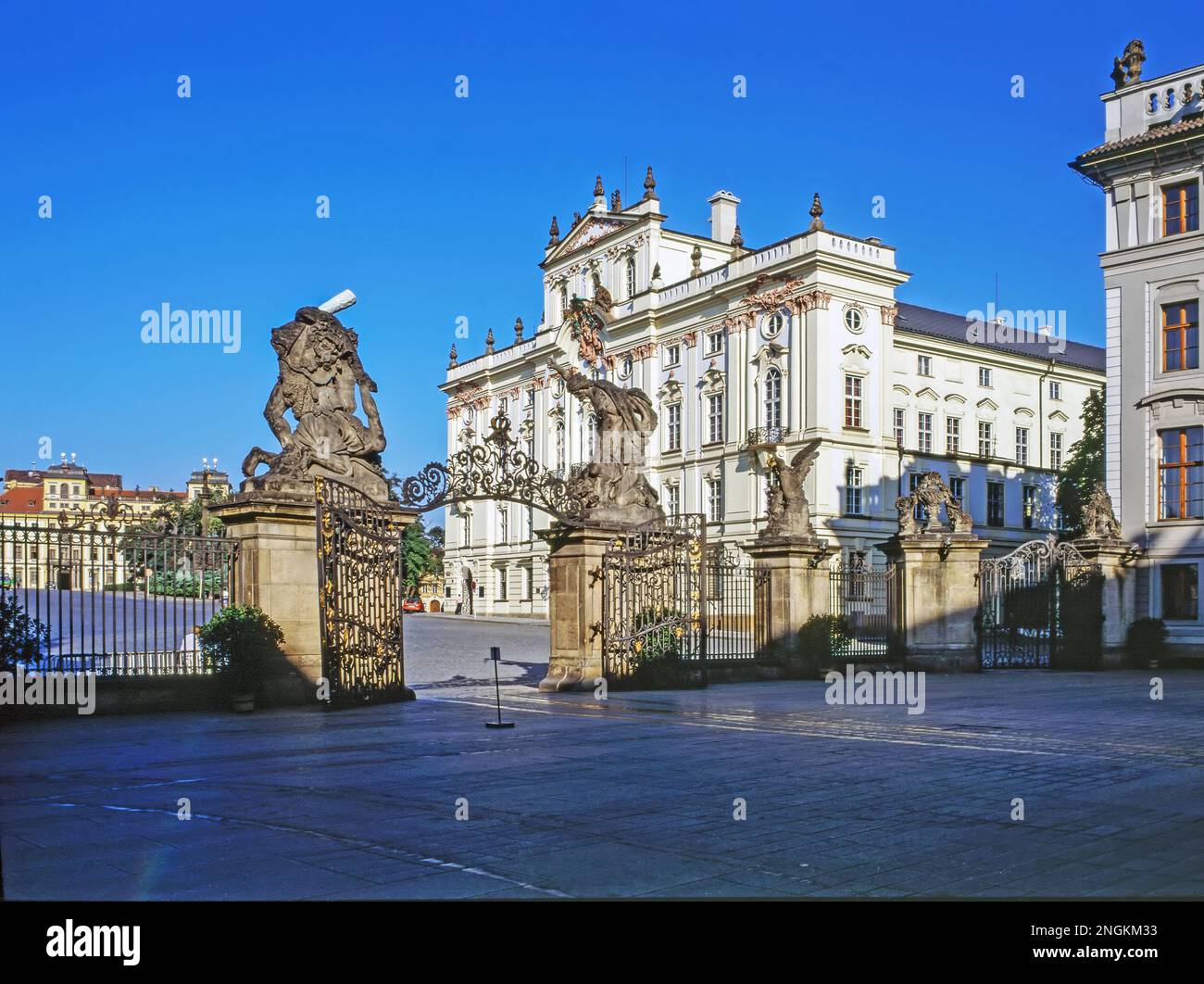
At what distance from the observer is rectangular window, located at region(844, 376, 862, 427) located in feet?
175

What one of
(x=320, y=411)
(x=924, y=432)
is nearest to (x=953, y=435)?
(x=924, y=432)

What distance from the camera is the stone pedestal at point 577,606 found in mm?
19250

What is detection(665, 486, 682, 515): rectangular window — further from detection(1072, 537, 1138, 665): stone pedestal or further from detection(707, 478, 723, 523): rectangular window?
detection(1072, 537, 1138, 665): stone pedestal

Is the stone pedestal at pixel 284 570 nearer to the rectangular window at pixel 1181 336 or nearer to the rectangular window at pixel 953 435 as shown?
the rectangular window at pixel 1181 336

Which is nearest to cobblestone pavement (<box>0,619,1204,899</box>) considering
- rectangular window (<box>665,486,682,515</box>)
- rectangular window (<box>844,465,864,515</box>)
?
rectangular window (<box>844,465,864,515</box>)

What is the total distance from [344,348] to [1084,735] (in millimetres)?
10751

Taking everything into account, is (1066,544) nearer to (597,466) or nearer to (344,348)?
(597,466)

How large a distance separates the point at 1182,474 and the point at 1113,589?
4.03 metres

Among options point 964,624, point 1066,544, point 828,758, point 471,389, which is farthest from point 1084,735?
point 471,389

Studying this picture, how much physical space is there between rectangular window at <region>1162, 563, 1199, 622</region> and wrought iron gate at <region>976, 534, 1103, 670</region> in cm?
252

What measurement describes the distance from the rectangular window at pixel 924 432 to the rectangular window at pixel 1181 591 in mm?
25893

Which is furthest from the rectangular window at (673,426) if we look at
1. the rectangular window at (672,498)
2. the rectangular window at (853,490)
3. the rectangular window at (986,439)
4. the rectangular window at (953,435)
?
the rectangular window at (986,439)

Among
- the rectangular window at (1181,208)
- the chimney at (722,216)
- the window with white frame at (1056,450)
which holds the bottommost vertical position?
the window with white frame at (1056,450)

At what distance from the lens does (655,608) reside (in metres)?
20.3
